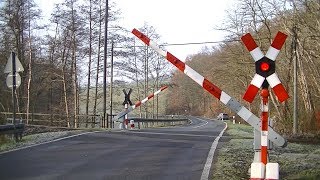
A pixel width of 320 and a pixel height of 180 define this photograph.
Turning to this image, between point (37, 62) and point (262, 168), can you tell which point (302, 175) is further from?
point (37, 62)

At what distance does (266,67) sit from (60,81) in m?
38.5

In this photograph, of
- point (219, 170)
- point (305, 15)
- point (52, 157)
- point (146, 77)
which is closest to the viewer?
point (219, 170)

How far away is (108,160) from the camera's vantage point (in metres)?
9.91

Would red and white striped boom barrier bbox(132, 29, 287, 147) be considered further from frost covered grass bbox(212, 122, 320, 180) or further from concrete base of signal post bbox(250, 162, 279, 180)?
frost covered grass bbox(212, 122, 320, 180)

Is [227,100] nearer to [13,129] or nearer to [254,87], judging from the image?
[254,87]

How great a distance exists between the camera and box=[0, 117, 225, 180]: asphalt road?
27.0 feet

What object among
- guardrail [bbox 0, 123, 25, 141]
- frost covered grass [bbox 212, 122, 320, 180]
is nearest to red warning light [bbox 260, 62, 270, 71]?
frost covered grass [bbox 212, 122, 320, 180]

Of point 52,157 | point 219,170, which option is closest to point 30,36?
point 52,157

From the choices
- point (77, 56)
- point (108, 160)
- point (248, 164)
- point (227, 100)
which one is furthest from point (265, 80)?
point (77, 56)

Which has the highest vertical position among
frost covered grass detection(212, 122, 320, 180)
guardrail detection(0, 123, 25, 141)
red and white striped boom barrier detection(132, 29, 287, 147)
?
red and white striped boom barrier detection(132, 29, 287, 147)

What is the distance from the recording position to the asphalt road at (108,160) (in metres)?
8.23

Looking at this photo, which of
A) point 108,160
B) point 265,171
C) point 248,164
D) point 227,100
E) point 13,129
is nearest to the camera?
point 265,171

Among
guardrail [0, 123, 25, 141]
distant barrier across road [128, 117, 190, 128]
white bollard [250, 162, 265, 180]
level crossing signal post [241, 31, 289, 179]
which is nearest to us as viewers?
level crossing signal post [241, 31, 289, 179]

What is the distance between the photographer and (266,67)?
5984 mm
